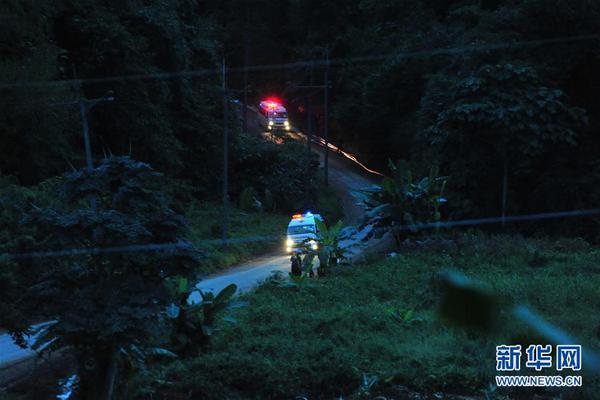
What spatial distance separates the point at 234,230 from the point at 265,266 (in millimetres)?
5705

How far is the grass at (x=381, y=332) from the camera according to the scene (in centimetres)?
713

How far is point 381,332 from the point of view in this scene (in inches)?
365

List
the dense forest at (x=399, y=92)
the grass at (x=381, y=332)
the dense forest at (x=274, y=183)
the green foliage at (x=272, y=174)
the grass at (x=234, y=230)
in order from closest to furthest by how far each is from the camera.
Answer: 1. the dense forest at (x=274, y=183)
2. the grass at (x=381, y=332)
3. the dense forest at (x=399, y=92)
4. the grass at (x=234, y=230)
5. the green foliage at (x=272, y=174)

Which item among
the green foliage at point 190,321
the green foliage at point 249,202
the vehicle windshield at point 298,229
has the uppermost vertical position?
the green foliage at point 190,321

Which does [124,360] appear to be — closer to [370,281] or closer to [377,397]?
[377,397]

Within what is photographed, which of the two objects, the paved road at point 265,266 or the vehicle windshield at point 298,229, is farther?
the vehicle windshield at point 298,229

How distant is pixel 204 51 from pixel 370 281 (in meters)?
23.5

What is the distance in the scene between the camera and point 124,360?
22.8ft

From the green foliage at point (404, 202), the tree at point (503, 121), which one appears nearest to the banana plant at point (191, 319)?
the green foliage at point (404, 202)

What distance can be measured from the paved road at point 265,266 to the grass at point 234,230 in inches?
21.5

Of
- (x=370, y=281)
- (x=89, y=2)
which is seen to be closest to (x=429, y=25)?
(x=89, y=2)

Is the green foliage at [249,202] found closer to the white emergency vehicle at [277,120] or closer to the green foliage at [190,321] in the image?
the white emergency vehicle at [277,120]

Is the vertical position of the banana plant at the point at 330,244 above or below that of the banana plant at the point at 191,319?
below

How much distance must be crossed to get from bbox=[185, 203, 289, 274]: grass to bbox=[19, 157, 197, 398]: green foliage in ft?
49.8
